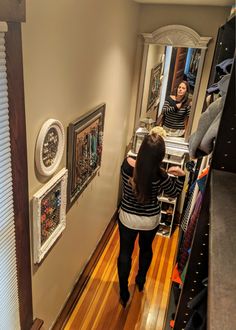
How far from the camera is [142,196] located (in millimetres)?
2051

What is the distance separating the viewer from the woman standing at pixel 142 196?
6.38 feet

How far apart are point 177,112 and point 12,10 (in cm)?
239

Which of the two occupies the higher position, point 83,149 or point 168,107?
point 168,107

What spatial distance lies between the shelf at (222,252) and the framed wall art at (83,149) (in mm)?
1121

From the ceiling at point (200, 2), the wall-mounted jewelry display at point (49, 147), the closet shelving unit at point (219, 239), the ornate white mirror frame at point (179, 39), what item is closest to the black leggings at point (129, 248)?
the wall-mounted jewelry display at point (49, 147)

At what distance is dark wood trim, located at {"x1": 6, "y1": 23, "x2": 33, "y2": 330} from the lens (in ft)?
3.52

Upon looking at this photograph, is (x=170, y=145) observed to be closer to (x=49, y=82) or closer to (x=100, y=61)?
(x=100, y=61)

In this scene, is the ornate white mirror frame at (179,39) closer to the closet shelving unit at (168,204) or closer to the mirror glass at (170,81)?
the mirror glass at (170,81)

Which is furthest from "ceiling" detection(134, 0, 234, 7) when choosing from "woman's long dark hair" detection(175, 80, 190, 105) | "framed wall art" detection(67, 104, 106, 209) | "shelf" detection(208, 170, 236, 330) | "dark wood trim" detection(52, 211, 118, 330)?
"dark wood trim" detection(52, 211, 118, 330)

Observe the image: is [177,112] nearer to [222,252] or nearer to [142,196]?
[142,196]

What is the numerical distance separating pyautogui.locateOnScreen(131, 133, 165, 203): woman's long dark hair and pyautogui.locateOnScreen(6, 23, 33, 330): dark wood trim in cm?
84

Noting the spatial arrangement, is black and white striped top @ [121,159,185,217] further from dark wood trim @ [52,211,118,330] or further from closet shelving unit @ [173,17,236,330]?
closet shelving unit @ [173,17,236,330]

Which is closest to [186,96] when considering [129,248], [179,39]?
[179,39]

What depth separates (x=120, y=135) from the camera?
10.1ft
